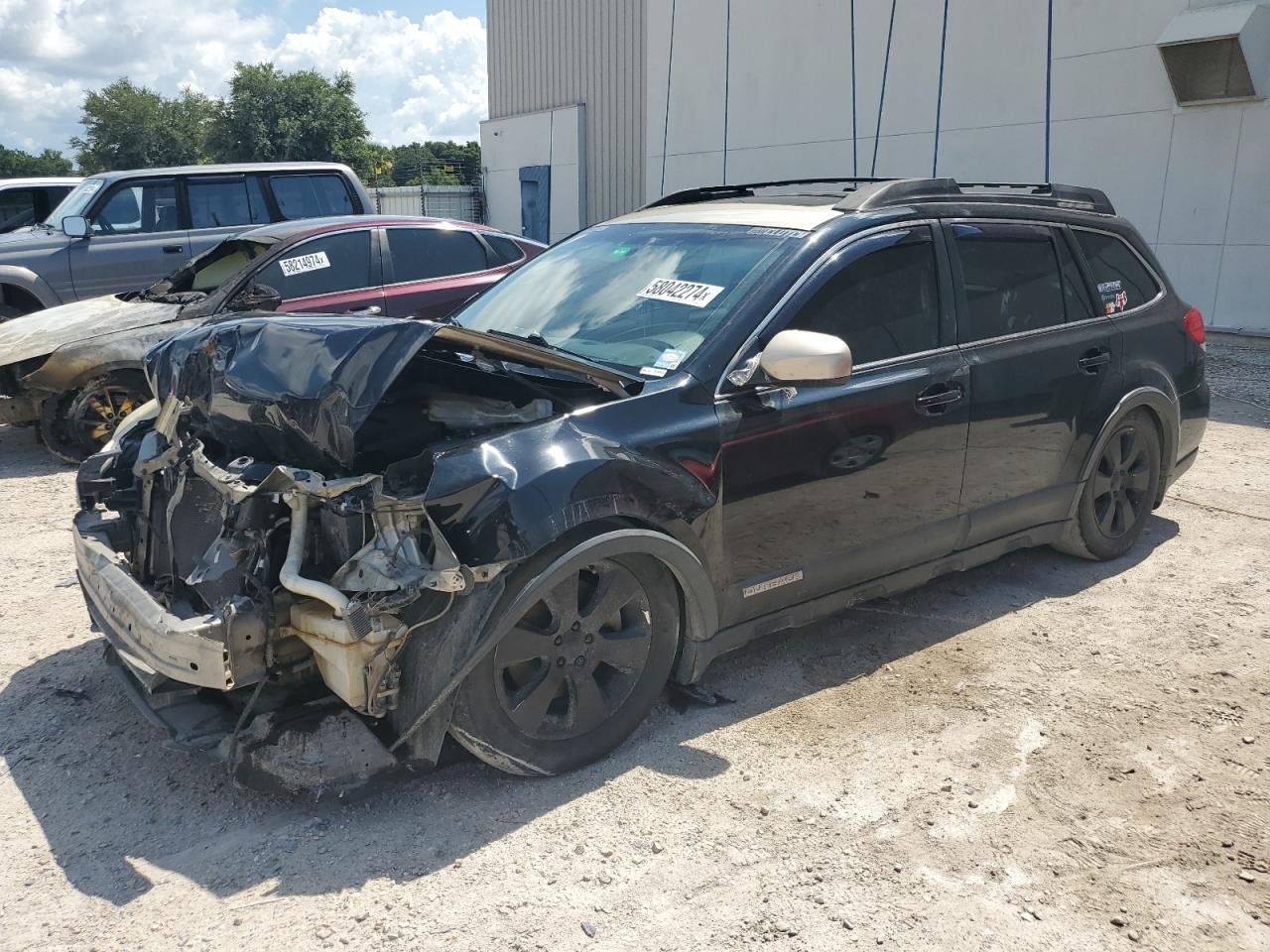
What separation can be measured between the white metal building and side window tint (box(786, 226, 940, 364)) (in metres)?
8.42

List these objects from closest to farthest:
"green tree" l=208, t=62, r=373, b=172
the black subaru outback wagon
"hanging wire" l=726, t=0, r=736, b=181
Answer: the black subaru outback wagon, "hanging wire" l=726, t=0, r=736, b=181, "green tree" l=208, t=62, r=373, b=172

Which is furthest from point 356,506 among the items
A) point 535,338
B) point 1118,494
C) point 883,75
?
point 883,75

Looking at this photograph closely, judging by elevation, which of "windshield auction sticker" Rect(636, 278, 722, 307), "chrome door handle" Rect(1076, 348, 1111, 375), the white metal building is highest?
the white metal building

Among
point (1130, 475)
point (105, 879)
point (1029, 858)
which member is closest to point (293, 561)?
point (105, 879)

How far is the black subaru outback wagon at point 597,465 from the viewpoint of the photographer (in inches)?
113

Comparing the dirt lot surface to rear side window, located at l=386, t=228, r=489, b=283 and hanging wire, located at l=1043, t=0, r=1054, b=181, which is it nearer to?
rear side window, located at l=386, t=228, r=489, b=283

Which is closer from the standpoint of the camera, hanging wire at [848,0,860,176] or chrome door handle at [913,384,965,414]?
chrome door handle at [913,384,965,414]

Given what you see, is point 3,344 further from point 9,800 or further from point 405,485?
point 405,485

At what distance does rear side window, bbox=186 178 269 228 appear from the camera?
988 centimetres

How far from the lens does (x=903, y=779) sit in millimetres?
3311

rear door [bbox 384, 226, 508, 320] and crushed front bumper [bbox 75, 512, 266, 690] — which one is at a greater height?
rear door [bbox 384, 226, 508, 320]

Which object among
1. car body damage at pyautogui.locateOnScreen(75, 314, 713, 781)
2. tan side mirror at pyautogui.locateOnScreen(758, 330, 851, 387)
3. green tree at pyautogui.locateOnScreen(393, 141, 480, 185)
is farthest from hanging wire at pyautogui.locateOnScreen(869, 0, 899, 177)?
green tree at pyautogui.locateOnScreen(393, 141, 480, 185)

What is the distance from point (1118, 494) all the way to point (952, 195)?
184 cm

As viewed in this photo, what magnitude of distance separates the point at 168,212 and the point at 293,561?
8.34 meters
